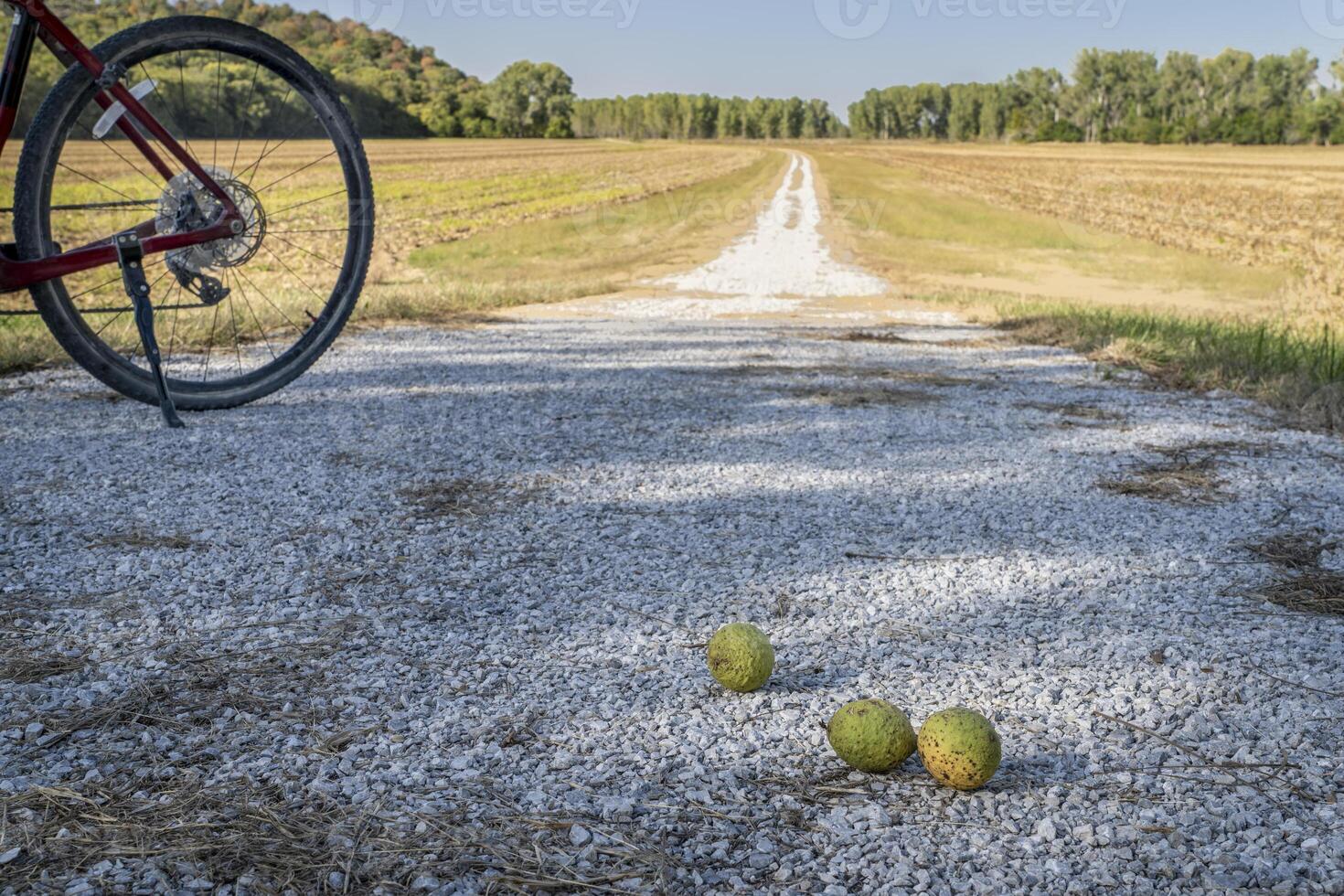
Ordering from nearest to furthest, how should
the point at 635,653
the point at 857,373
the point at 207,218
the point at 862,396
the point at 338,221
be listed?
the point at 635,653 → the point at 207,218 → the point at 862,396 → the point at 857,373 → the point at 338,221

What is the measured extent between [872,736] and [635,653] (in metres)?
0.71

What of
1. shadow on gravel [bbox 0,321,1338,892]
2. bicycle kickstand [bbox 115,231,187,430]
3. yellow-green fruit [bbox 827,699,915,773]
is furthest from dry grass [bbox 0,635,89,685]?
bicycle kickstand [bbox 115,231,187,430]

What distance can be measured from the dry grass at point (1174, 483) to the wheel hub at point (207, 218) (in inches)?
147

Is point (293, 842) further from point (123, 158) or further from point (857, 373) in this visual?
point (857, 373)

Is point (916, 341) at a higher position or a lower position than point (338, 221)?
lower

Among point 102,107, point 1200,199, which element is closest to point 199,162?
point 102,107

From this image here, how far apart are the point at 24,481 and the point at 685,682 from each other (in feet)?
8.80

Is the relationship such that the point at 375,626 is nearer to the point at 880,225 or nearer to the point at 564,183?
the point at 880,225

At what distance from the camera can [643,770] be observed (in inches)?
76.0

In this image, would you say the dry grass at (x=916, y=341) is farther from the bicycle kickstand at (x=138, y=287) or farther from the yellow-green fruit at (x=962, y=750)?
the yellow-green fruit at (x=962, y=750)

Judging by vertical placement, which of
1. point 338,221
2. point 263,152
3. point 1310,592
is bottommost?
point 1310,592

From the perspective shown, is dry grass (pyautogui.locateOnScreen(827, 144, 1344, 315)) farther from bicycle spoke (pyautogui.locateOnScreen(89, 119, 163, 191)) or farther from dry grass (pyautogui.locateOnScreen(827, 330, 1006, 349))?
bicycle spoke (pyautogui.locateOnScreen(89, 119, 163, 191))

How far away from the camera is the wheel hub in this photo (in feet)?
14.0

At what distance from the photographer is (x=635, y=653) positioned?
2.44 metres
